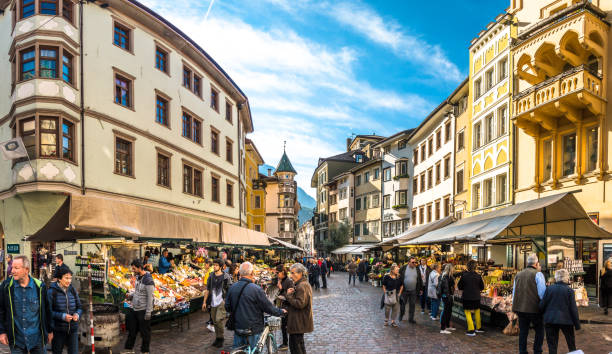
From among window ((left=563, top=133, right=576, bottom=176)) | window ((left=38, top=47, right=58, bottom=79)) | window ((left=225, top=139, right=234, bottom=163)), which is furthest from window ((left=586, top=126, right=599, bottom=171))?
window ((left=225, top=139, right=234, bottom=163))

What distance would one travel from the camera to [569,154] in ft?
60.5

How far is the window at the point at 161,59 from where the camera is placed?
23294 mm

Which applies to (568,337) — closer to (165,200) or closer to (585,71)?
(585,71)

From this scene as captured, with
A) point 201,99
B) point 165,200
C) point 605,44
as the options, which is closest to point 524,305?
point 605,44

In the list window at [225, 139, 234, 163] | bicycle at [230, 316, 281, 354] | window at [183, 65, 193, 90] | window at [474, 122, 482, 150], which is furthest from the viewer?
window at [225, 139, 234, 163]

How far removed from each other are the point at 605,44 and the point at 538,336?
13.5 metres

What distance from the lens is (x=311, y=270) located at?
27016 millimetres

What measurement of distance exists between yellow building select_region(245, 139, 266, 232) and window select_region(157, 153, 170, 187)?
21.1m

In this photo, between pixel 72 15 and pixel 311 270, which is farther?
pixel 311 270

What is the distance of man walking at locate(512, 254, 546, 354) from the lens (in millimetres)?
8688

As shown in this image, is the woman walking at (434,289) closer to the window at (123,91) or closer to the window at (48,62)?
A: the window at (123,91)

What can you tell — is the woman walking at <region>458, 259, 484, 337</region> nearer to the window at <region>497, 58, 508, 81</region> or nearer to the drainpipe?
the drainpipe

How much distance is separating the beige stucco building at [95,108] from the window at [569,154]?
18.5 m

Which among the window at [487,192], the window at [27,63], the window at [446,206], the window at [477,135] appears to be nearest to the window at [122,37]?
the window at [27,63]
